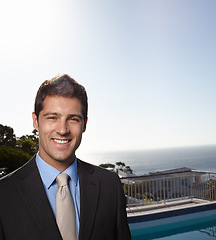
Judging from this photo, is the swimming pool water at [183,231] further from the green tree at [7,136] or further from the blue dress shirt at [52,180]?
the green tree at [7,136]

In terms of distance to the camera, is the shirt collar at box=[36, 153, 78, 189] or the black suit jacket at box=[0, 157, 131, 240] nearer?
the black suit jacket at box=[0, 157, 131, 240]

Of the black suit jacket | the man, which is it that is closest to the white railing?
the black suit jacket

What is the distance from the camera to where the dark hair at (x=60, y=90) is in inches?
48.3

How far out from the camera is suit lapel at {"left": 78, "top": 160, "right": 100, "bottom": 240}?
1.17 meters

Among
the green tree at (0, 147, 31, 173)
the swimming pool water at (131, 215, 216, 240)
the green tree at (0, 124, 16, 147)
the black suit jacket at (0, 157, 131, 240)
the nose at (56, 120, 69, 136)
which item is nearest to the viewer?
the black suit jacket at (0, 157, 131, 240)

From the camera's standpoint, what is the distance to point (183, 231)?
7.20 metres

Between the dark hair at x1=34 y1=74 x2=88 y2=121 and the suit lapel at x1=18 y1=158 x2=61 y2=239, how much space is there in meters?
0.31

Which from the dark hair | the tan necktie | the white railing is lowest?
the white railing

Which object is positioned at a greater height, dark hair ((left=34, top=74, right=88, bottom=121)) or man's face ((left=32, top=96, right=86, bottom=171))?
dark hair ((left=34, top=74, right=88, bottom=121))

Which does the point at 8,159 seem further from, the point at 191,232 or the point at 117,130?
the point at 117,130

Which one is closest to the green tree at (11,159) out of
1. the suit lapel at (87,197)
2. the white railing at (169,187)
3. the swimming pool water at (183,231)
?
the white railing at (169,187)

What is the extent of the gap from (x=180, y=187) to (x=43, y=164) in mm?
8002

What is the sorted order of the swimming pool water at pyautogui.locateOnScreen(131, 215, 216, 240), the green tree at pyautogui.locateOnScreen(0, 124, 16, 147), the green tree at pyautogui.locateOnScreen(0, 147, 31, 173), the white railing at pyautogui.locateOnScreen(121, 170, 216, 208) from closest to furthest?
the swimming pool water at pyautogui.locateOnScreen(131, 215, 216, 240) → the white railing at pyautogui.locateOnScreen(121, 170, 216, 208) → the green tree at pyautogui.locateOnScreen(0, 147, 31, 173) → the green tree at pyautogui.locateOnScreen(0, 124, 16, 147)

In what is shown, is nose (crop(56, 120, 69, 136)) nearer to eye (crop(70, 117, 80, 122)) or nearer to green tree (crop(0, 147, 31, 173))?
eye (crop(70, 117, 80, 122))
